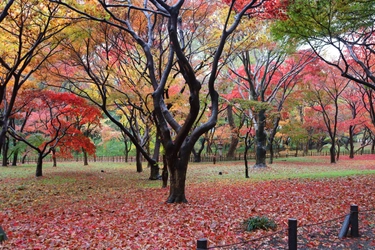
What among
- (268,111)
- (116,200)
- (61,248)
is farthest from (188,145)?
(268,111)

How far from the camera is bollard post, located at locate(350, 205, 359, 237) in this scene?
5.95m

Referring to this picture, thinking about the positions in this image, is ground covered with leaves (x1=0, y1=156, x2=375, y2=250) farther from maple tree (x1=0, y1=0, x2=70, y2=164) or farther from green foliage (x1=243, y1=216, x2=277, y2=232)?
maple tree (x1=0, y1=0, x2=70, y2=164)

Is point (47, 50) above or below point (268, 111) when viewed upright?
above

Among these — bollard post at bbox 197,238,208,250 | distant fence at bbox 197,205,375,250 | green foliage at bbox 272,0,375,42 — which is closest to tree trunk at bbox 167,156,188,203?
distant fence at bbox 197,205,375,250

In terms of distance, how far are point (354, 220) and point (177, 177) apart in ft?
15.7

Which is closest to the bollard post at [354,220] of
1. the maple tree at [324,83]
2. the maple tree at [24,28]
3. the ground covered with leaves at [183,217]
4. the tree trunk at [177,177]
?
the ground covered with leaves at [183,217]

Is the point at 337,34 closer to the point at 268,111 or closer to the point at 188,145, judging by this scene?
the point at 188,145

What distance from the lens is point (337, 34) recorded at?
35.4ft

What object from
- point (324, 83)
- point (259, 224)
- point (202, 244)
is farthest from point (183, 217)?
point (324, 83)

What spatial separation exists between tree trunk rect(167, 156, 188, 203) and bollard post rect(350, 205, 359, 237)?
4552 mm

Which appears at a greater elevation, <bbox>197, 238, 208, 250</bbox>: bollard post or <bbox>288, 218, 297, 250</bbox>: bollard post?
<bbox>197, 238, 208, 250</bbox>: bollard post

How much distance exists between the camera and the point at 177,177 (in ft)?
29.8

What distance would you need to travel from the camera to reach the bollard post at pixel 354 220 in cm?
595

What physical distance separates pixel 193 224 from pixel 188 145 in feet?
8.71
